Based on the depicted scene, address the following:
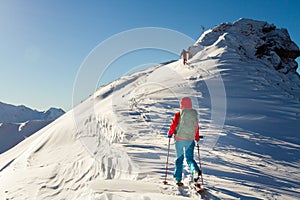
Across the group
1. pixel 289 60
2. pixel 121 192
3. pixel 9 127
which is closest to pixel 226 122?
pixel 121 192

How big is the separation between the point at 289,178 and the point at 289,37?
39.0m

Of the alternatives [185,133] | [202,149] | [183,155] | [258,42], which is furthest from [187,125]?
[258,42]

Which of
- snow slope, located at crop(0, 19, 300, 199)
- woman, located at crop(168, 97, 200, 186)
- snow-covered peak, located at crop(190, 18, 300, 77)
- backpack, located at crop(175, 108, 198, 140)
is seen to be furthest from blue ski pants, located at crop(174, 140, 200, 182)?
snow-covered peak, located at crop(190, 18, 300, 77)

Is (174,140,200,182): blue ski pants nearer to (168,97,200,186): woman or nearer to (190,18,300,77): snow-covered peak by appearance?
(168,97,200,186): woman

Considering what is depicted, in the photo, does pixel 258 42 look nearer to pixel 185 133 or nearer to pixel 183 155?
pixel 185 133

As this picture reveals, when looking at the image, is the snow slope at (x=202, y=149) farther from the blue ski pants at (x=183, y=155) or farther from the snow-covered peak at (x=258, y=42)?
the snow-covered peak at (x=258, y=42)

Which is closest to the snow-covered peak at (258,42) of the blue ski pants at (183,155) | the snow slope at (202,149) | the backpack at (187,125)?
the snow slope at (202,149)

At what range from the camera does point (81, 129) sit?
17.9 meters

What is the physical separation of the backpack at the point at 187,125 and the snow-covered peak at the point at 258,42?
2597cm

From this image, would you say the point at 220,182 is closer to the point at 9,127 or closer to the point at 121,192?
the point at 121,192

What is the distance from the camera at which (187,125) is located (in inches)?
207

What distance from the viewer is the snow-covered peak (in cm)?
3088

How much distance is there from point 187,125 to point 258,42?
33638 millimetres

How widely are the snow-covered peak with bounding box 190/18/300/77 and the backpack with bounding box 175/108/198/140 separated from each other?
26.0 metres
